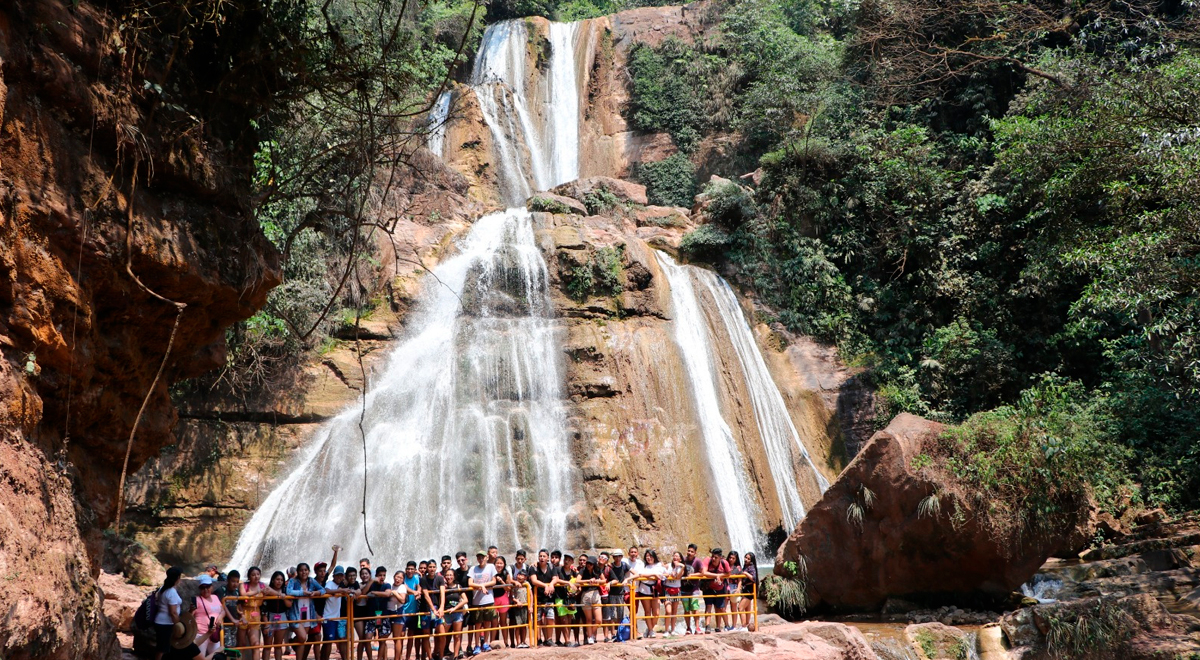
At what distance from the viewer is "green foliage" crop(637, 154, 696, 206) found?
3216cm

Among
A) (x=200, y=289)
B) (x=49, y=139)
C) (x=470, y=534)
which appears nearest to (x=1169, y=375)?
(x=470, y=534)

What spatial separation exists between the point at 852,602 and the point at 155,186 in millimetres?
12517

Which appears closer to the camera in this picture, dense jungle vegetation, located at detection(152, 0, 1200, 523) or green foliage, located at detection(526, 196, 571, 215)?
dense jungle vegetation, located at detection(152, 0, 1200, 523)

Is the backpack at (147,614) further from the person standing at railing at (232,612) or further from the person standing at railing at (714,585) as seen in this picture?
the person standing at railing at (714,585)

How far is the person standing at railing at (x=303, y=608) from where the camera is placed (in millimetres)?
9156

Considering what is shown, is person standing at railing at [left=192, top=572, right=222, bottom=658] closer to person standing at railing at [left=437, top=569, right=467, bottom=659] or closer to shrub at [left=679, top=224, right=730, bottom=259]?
person standing at railing at [left=437, top=569, right=467, bottom=659]

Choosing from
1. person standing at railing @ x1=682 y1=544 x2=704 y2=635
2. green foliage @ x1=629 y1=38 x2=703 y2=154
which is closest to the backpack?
person standing at railing @ x1=682 y1=544 x2=704 y2=635

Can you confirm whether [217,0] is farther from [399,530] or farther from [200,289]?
[399,530]

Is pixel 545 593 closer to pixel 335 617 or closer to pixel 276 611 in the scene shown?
pixel 335 617

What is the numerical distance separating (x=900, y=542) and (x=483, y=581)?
25.9 feet

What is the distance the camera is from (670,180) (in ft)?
107

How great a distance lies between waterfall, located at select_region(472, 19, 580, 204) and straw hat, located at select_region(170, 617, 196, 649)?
2456 cm

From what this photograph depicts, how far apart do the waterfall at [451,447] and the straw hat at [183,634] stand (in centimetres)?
876

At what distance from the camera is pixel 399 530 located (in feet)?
55.4
